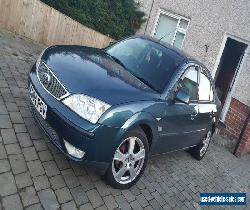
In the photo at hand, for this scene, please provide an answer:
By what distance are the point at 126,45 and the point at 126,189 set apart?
8.01 ft

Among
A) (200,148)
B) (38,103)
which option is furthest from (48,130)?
(200,148)

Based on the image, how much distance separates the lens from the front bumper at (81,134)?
374 cm

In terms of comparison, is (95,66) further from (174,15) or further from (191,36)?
(174,15)

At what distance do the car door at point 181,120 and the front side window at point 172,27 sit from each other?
6.39 metres

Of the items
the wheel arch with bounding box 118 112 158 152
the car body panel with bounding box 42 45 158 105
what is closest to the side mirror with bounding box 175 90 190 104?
the car body panel with bounding box 42 45 158 105

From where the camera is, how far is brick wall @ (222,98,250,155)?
9172 millimetres

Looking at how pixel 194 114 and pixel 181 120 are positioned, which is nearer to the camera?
pixel 181 120

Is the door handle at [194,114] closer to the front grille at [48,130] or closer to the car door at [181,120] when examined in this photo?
the car door at [181,120]

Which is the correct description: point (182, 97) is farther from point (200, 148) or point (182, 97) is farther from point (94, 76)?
point (200, 148)

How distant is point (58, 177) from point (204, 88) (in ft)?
11.0

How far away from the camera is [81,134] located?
373cm

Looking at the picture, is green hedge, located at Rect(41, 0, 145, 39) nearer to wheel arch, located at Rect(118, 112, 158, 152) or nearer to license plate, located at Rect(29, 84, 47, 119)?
license plate, located at Rect(29, 84, 47, 119)

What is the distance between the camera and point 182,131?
546 centimetres

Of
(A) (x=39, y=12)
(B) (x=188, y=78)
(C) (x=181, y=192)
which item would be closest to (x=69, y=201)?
(C) (x=181, y=192)
